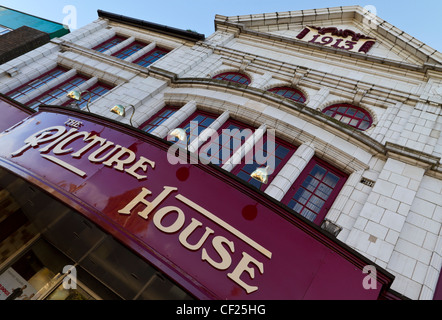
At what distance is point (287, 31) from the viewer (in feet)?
55.0

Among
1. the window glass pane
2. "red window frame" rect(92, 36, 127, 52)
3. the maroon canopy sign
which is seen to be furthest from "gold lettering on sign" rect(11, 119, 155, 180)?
"red window frame" rect(92, 36, 127, 52)

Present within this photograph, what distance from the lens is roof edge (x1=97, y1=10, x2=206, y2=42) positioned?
1652 cm

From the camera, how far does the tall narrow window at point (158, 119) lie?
12.4 m

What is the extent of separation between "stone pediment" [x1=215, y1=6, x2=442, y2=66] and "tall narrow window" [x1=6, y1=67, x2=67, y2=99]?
9012 millimetres

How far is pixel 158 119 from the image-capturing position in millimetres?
12867

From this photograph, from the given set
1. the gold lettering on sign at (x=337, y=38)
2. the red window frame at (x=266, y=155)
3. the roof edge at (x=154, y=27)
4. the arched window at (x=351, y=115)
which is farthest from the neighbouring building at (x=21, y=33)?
the arched window at (x=351, y=115)

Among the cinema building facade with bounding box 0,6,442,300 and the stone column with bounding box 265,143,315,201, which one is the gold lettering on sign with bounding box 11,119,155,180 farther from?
the stone column with bounding box 265,143,315,201

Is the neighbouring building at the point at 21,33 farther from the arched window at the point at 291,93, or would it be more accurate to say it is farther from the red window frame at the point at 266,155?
the red window frame at the point at 266,155

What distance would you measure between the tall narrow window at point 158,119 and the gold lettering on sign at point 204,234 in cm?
612

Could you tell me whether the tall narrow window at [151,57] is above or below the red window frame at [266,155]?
above

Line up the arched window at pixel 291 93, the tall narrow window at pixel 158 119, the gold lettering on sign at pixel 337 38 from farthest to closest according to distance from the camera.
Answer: the gold lettering on sign at pixel 337 38 < the arched window at pixel 291 93 < the tall narrow window at pixel 158 119

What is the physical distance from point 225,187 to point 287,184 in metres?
3.39
